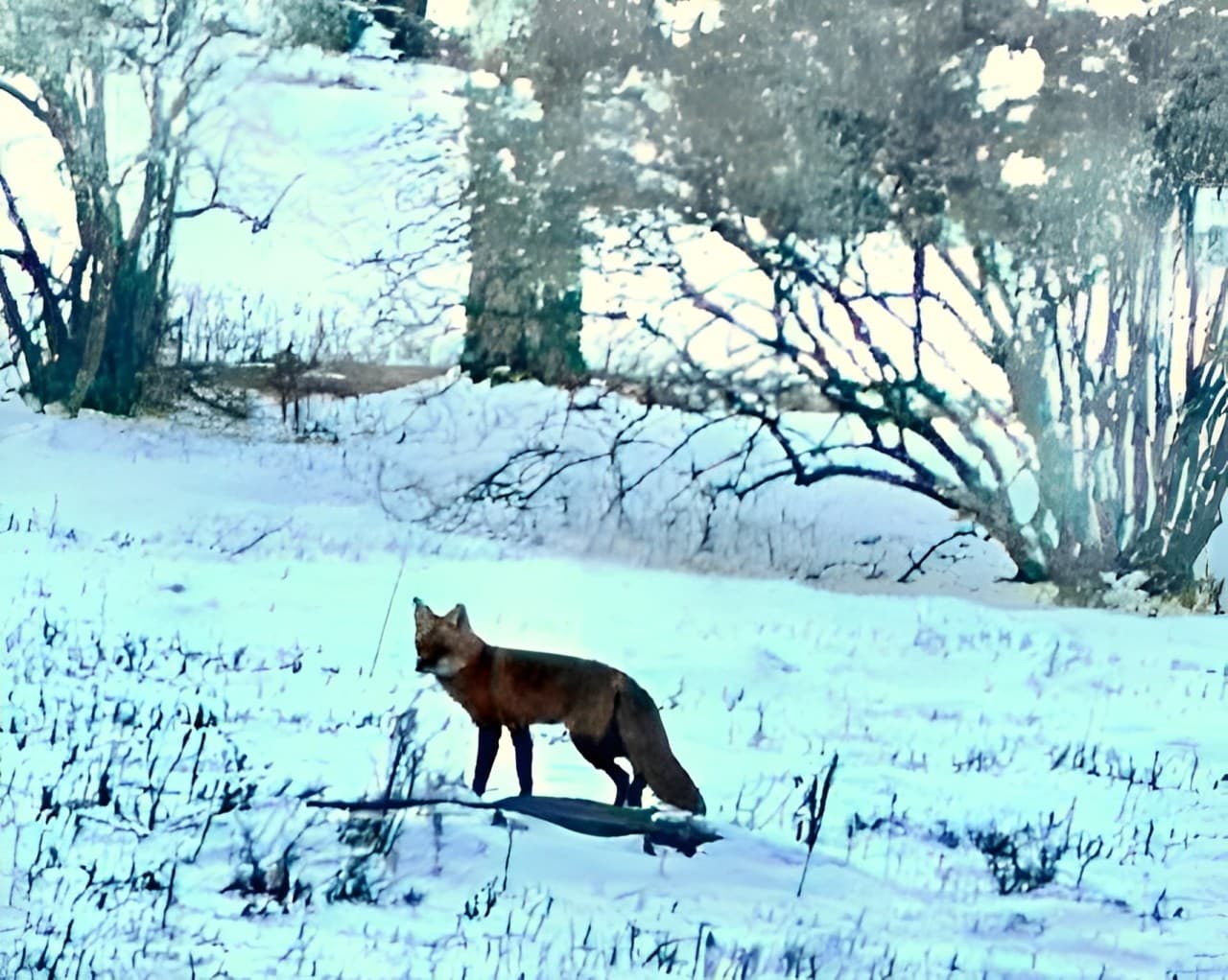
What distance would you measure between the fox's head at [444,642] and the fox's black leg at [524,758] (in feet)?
0.56

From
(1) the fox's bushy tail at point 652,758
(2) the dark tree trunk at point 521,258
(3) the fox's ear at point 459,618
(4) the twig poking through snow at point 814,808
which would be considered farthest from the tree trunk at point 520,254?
(4) the twig poking through snow at point 814,808

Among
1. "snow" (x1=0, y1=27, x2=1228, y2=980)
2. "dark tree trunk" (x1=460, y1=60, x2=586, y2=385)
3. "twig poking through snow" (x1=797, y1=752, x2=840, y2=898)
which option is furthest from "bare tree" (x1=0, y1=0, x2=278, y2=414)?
"twig poking through snow" (x1=797, y1=752, x2=840, y2=898)

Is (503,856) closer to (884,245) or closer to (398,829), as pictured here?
(398,829)

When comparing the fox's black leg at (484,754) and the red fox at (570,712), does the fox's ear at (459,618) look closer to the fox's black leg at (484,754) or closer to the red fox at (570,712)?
the red fox at (570,712)

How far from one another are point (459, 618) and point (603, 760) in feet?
1.29

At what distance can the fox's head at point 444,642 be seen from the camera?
242 cm

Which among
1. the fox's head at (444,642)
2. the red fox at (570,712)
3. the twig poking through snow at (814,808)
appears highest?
the fox's head at (444,642)

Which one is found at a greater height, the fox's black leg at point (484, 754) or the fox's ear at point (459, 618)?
the fox's ear at point (459, 618)

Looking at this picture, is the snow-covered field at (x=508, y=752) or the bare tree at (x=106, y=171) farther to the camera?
the bare tree at (x=106, y=171)

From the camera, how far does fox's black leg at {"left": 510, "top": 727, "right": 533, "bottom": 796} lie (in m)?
2.39

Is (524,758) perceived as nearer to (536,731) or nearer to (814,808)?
(536,731)

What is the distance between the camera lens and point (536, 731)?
94.6 inches

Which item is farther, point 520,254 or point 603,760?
point 520,254

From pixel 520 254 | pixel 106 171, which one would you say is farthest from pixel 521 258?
pixel 106 171
